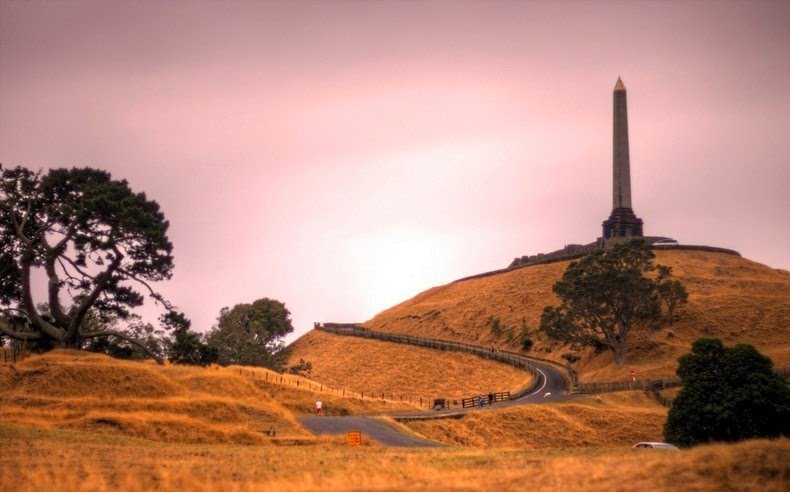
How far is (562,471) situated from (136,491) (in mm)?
11444

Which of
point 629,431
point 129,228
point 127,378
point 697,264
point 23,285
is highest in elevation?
point 697,264

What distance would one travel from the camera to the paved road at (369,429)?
1510 inches

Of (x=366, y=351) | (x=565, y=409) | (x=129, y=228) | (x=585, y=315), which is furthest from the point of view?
(x=366, y=351)

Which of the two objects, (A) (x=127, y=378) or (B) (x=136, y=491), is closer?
(B) (x=136, y=491)

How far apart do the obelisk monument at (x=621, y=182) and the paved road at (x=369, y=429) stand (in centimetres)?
8609

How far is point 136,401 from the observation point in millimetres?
40531

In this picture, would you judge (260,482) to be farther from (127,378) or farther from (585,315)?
(585,315)

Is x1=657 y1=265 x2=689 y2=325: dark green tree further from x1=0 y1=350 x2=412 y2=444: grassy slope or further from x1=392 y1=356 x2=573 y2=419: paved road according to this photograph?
x1=0 y1=350 x2=412 y2=444: grassy slope

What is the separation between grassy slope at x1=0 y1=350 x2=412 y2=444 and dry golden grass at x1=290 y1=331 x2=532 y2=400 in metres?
32.2

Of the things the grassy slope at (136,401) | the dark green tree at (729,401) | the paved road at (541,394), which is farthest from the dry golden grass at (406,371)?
the grassy slope at (136,401)

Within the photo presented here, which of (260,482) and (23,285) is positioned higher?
(23,285)

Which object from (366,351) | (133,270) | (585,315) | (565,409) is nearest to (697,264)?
(585,315)

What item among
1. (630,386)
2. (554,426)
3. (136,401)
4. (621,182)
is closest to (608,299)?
(630,386)

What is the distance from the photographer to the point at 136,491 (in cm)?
1900
